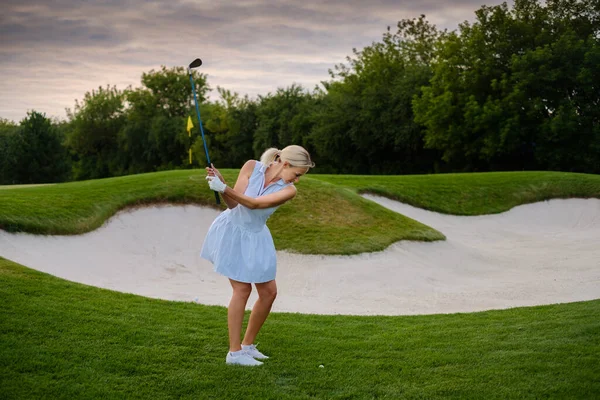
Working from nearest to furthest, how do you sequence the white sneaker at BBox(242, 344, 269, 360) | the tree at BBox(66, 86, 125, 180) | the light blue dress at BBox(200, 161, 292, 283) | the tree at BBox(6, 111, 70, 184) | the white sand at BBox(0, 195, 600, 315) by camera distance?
the light blue dress at BBox(200, 161, 292, 283), the white sneaker at BBox(242, 344, 269, 360), the white sand at BBox(0, 195, 600, 315), the tree at BBox(6, 111, 70, 184), the tree at BBox(66, 86, 125, 180)

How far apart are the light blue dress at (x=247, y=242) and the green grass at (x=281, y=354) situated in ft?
3.29

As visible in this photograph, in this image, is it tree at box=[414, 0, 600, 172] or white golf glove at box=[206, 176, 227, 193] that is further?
tree at box=[414, 0, 600, 172]

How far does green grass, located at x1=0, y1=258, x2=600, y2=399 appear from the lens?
5781 mm

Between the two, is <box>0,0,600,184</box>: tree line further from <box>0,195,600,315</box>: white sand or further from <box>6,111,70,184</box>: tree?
<box>0,195,600,315</box>: white sand

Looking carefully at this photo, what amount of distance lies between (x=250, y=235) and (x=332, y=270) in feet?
27.6

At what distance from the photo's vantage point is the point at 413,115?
52250mm

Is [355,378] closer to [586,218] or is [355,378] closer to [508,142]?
[586,218]

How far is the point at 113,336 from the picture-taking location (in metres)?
7.12

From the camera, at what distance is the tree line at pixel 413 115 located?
41.9 m

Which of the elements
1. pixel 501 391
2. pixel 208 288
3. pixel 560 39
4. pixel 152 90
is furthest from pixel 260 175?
pixel 152 90

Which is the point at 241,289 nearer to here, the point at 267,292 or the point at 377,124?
the point at 267,292

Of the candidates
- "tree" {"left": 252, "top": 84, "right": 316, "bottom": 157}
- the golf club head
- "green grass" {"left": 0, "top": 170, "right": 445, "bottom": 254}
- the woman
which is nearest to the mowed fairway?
the woman

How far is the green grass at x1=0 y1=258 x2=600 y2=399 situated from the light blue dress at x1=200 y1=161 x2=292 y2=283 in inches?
39.5

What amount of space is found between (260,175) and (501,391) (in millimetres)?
3121
